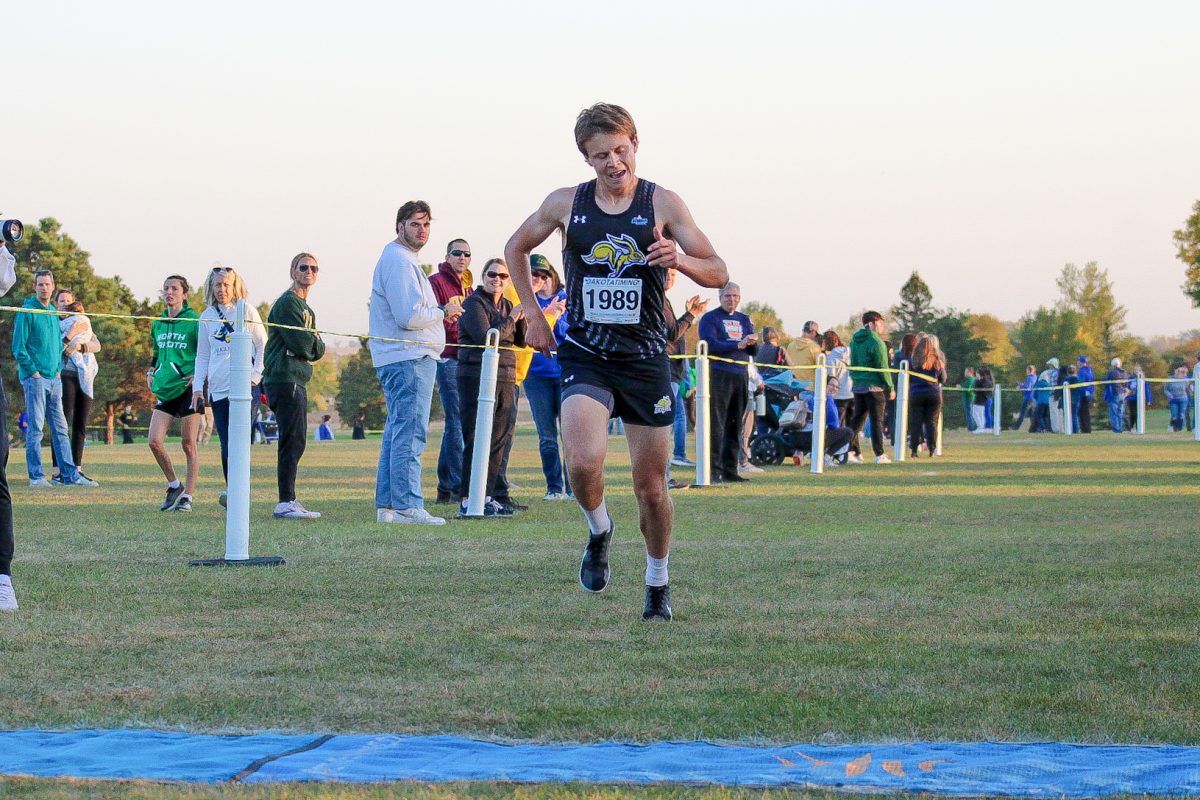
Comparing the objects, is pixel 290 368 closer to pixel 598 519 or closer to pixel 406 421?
pixel 406 421

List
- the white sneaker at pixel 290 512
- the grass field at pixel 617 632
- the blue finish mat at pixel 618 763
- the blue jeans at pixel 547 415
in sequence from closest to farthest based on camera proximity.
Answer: the blue finish mat at pixel 618 763 < the grass field at pixel 617 632 < the white sneaker at pixel 290 512 < the blue jeans at pixel 547 415

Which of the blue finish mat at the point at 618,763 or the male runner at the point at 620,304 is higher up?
the male runner at the point at 620,304

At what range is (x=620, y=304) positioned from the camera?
21.7 feet

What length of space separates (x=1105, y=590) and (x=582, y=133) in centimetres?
348

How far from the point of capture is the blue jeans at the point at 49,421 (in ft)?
55.1

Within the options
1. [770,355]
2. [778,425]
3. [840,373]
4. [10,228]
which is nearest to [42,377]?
[770,355]

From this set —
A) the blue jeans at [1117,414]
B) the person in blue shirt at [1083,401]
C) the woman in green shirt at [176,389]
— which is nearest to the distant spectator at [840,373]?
the woman in green shirt at [176,389]

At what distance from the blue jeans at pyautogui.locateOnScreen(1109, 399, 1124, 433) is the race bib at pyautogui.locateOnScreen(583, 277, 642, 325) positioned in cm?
3743

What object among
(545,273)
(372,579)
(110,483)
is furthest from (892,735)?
(110,483)

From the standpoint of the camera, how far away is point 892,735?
4359 millimetres

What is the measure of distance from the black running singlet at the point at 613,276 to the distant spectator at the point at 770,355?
1513 centimetres

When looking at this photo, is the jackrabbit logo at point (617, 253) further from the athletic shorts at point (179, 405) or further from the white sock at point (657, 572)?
the athletic shorts at point (179, 405)

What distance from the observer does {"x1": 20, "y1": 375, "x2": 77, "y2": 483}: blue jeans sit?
55.1ft

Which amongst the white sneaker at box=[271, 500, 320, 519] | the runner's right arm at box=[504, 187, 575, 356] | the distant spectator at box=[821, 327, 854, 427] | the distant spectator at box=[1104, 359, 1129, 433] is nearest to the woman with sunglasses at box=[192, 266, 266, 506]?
the white sneaker at box=[271, 500, 320, 519]
